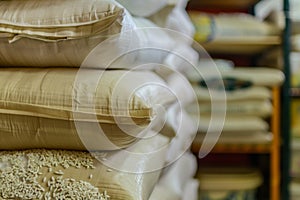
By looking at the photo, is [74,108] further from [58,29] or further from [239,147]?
[239,147]

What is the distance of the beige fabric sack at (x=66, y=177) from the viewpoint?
0.74 meters

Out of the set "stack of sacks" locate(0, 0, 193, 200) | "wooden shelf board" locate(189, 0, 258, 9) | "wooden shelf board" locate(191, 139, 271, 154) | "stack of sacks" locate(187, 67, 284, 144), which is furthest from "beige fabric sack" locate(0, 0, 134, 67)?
"wooden shelf board" locate(189, 0, 258, 9)

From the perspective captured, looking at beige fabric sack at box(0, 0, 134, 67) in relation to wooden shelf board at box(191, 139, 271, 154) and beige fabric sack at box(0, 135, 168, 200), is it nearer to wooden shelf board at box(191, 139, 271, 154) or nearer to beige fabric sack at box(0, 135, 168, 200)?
beige fabric sack at box(0, 135, 168, 200)

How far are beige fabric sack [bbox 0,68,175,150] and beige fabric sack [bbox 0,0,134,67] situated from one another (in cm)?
3

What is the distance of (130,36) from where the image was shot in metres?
0.77

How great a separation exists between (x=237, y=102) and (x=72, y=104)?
3.31ft

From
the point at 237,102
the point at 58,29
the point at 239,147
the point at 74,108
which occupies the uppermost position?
the point at 58,29

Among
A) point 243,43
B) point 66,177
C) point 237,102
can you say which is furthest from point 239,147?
point 66,177

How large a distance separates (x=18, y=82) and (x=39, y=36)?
91mm

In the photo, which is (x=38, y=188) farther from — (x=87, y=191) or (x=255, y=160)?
(x=255, y=160)

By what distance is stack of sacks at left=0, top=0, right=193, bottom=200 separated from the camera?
29.0 inches

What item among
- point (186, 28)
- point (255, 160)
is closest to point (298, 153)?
point (255, 160)

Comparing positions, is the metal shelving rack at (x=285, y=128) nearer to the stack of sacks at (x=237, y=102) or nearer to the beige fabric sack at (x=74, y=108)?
the stack of sacks at (x=237, y=102)

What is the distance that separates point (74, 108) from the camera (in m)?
0.74
